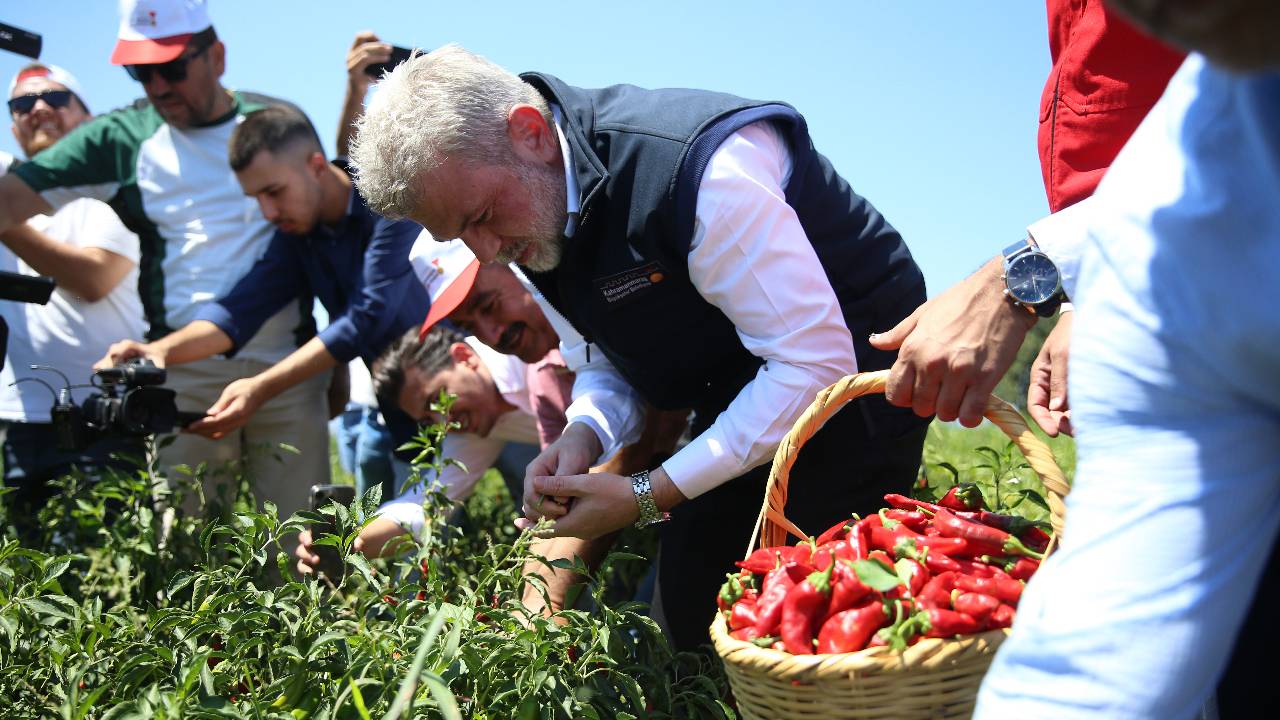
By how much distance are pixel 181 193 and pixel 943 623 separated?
11.4 ft

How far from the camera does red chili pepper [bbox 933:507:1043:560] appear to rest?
1.62m

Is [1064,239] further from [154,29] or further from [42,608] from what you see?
[154,29]

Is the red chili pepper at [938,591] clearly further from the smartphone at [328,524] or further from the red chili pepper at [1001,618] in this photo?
the smartphone at [328,524]

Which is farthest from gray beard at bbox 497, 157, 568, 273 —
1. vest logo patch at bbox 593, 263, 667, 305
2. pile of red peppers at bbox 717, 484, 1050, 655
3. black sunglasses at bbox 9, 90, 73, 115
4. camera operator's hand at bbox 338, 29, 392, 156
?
black sunglasses at bbox 9, 90, 73, 115

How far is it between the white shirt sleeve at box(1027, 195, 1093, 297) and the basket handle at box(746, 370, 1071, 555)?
225 mm

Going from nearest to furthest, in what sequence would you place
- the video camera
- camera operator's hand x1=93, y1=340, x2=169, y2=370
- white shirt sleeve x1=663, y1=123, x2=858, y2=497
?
1. white shirt sleeve x1=663, y1=123, x2=858, y2=497
2. the video camera
3. camera operator's hand x1=93, y1=340, x2=169, y2=370

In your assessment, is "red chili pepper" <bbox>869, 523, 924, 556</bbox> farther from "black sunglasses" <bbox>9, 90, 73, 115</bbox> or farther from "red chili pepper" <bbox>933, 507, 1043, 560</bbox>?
"black sunglasses" <bbox>9, 90, 73, 115</bbox>

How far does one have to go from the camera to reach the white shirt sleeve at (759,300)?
2104mm

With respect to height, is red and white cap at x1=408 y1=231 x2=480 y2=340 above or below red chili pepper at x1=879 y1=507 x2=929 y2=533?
below

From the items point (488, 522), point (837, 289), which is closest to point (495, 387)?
point (488, 522)

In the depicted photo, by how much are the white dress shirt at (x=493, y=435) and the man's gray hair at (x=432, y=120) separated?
134cm

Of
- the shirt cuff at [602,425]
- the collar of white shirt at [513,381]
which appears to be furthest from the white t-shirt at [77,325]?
the shirt cuff at [602,425]

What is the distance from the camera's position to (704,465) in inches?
86.8

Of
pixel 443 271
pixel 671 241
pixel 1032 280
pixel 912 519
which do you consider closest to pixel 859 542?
pixel 912 519
